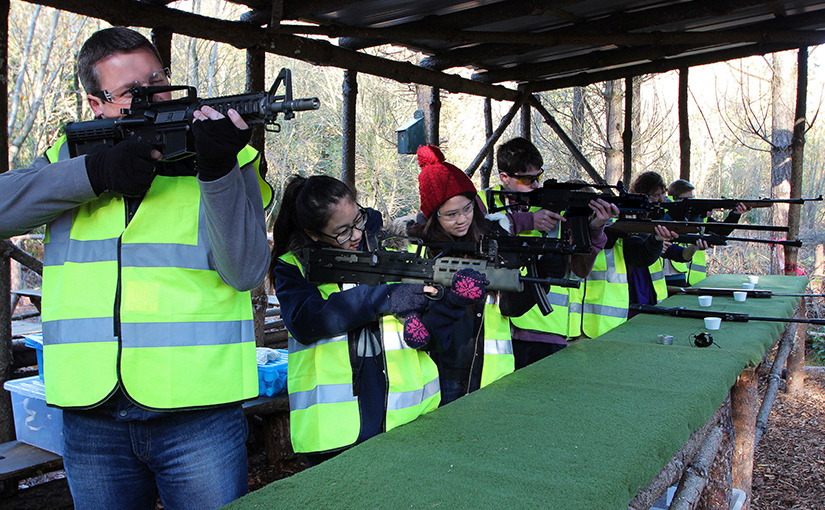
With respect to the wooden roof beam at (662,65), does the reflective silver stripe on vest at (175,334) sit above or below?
below

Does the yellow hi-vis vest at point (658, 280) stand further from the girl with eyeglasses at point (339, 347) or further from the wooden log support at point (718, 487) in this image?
the girl with eyeglasses at point (339, 347)

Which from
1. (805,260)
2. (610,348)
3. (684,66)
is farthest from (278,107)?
(805,260)

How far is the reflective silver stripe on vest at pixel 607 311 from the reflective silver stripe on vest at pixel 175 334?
315 cm

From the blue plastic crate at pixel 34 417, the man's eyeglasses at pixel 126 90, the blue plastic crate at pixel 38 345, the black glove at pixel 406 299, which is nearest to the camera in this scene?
the man's eyeglasses at pixel 126 90

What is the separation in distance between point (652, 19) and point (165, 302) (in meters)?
5.26

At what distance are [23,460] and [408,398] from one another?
2275 millimetres

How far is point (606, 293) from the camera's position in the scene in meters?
4.23

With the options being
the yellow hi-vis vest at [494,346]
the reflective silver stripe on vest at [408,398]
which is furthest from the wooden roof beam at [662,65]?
the reflective silver stripe on vest at [408,398]

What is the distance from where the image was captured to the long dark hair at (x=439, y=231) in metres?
2.86

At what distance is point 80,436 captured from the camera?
1572mm

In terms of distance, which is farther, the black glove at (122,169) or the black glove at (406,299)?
the black glove at (406,299)

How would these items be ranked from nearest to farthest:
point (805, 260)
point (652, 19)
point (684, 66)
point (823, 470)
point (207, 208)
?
point (207, 208)
point (823, 470)
point (652, 19)
point (684, 66)
point (805, 260)

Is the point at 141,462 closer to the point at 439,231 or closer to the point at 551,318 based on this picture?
the point at 439,231

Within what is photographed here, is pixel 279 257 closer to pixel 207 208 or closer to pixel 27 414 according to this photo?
pixel 207 208
